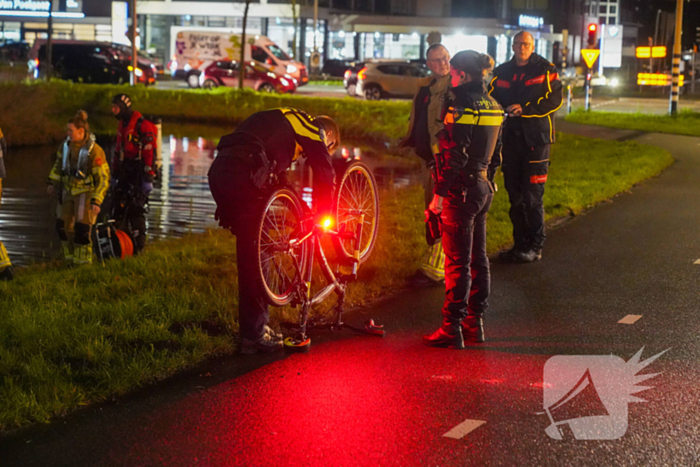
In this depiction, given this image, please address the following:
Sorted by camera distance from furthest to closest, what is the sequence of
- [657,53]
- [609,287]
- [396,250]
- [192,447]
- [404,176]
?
[657,53], [404,176], [396,250], [609,287], [192,447]

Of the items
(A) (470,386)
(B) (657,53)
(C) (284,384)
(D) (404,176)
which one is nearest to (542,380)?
(A) (470,386)

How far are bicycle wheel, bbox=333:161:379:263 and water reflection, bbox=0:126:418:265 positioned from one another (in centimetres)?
15

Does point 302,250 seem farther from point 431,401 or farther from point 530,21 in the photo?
point 530,21

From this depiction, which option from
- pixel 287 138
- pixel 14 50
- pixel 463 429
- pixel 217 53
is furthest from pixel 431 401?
pixel 14 50

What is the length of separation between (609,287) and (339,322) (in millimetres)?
2595

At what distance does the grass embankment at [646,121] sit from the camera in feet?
76.8

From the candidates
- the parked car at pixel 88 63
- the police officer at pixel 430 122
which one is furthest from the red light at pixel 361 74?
the police officer at pixel 430 122

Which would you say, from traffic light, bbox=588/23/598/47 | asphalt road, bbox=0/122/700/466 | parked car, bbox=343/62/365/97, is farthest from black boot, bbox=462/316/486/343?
parked car, bbox=343/62/365/97

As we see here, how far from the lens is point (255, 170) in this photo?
16.9 feet

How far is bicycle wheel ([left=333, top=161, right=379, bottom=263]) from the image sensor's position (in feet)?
20.4

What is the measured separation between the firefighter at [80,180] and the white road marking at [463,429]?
5.91 m

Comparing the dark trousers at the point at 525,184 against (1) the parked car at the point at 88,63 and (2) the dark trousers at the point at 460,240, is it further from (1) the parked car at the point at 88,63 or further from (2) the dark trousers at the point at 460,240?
(1) the parked car at the point at 88,63

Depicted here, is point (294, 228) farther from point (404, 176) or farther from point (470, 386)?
point (404, 176)

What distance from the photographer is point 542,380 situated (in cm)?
503
